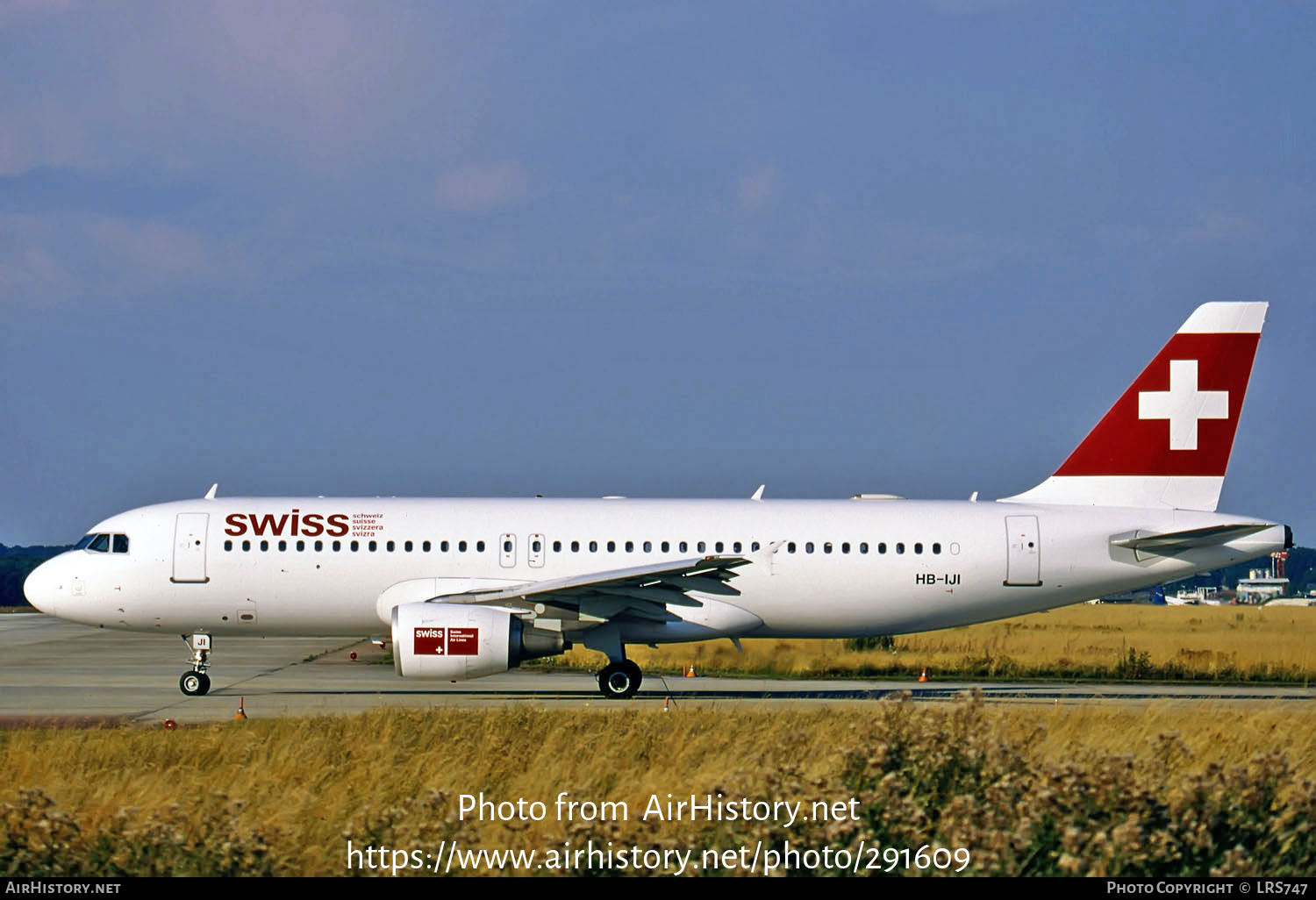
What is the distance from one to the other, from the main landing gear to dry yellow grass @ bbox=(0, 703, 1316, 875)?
678cm

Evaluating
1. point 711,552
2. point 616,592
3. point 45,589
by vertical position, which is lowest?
point 616,592

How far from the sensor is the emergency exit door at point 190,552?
23.5m

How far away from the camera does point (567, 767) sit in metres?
12.3

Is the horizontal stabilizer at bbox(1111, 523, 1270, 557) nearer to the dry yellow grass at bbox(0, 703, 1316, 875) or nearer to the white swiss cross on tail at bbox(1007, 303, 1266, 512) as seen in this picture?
the white swiss cross on tail at bbox(1007, 303, 1266, 512)

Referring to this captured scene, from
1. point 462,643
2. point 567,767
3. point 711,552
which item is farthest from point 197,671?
point 567,767

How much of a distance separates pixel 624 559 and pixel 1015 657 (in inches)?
488

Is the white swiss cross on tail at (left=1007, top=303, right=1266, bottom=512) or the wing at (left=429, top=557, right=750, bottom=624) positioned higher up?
the white swiss cross on tail at (left=1007, top=303, right=1266, bottom=512)

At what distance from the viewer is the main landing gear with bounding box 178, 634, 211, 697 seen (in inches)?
912

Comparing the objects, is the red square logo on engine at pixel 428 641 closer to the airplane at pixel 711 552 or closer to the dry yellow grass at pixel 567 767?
the airplane at pixel 711 552

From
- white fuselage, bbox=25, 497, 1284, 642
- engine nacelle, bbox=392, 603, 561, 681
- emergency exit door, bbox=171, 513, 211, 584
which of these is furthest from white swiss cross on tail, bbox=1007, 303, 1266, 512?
emergency exit door, bbox=171, 513, 211, 584

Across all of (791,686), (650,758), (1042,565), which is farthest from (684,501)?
(650,758)

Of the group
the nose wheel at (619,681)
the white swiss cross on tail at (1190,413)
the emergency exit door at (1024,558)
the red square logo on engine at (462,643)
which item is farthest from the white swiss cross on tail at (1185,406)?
the red square logo on engine at (462,643)

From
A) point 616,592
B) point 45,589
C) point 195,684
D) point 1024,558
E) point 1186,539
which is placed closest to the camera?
point 616,592

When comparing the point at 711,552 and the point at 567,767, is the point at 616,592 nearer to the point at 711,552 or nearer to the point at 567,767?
the point at 711,552
